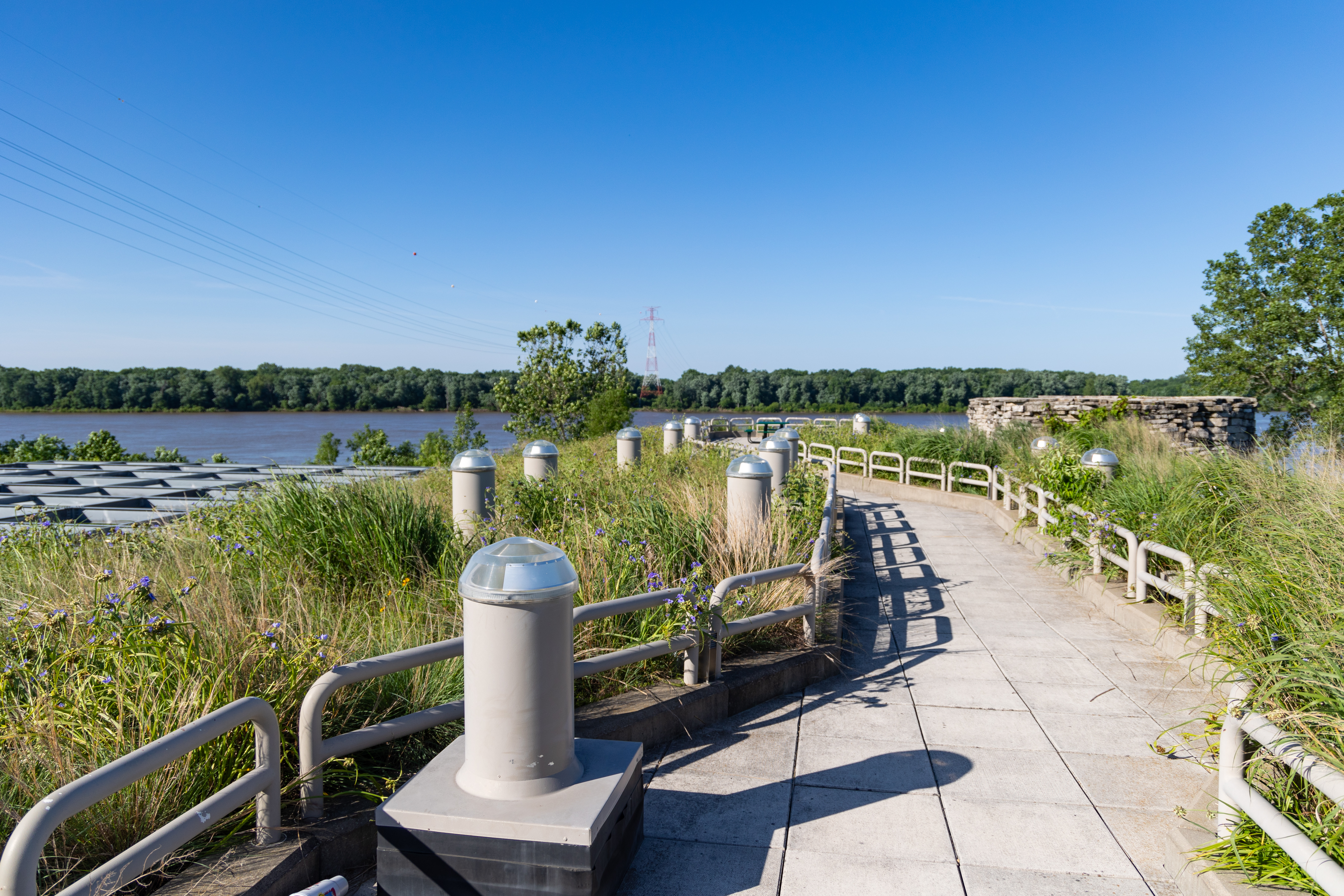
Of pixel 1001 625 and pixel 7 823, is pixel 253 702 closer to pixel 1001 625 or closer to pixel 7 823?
pixel 7 823

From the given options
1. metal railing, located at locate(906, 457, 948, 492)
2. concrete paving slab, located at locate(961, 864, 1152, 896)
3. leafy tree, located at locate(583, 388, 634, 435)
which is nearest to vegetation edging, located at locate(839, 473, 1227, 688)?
concrete paving slab, located at locate(961, 864, 1152, 896)

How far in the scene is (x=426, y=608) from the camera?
4.77m

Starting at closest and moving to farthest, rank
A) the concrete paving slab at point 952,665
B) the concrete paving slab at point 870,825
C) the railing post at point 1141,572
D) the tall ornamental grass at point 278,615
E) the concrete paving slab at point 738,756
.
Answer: the tall ornamental grass at point 278,615, the concrete paving slab at point 870,825, the concrete paving slab at point 738,756, the concrete paving slab at point 952,665, the railing post at point 1141,572

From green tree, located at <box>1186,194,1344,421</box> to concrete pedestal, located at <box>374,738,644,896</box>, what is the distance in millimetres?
38001

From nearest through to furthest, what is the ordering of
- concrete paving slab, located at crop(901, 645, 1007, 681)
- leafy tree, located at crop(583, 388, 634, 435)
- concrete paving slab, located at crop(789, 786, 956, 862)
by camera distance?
concrete paving slab, located at crop(789, 786, 956, 862), concrete paving slab, located at crop(901, 645, 1007, 681), leafy tree, located at crop(583, 388, 634, 435)

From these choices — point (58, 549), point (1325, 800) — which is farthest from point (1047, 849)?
point (58, 549)

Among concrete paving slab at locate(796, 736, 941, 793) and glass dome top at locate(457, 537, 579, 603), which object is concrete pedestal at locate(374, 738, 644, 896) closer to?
glass dome top at locate(457, 537, 579, 603)

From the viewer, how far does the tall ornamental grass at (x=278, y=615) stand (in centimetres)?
266

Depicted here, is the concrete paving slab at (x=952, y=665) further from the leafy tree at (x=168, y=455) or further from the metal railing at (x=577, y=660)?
the leafy tree at (x=168, y=455)

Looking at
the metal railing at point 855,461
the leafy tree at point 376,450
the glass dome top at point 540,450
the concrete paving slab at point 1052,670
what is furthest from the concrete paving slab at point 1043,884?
the leafy tree at point 376,450

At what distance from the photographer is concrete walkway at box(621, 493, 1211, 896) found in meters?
3.01

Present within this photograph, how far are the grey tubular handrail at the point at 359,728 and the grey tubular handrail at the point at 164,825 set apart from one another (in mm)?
137

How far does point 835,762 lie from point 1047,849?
3.65 feet

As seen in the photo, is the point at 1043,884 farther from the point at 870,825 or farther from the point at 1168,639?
the point at 1168,639
